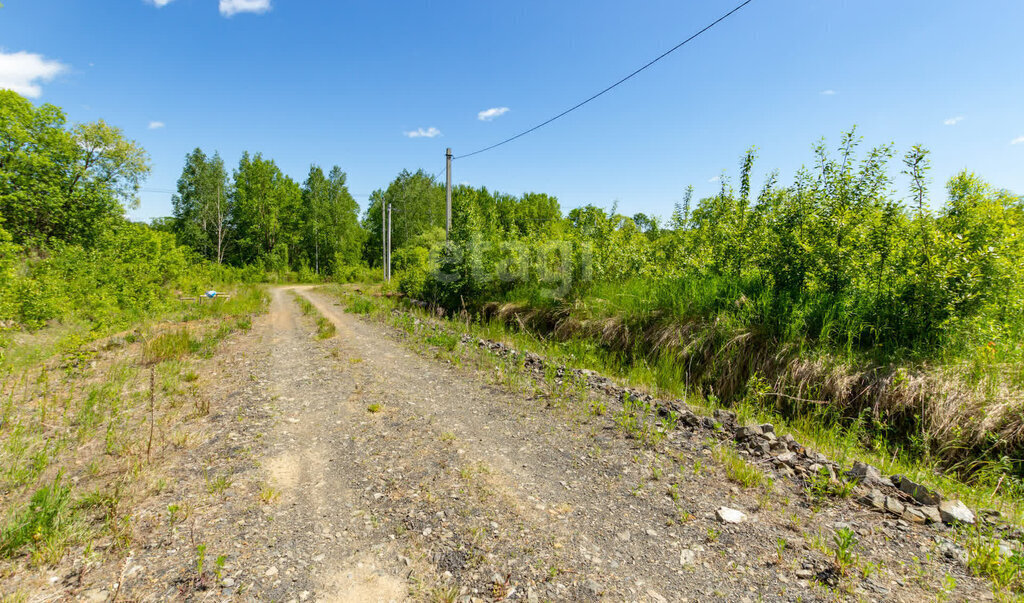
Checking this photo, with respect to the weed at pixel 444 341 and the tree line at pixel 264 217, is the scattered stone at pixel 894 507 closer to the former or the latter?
the weed at pixel 444 341

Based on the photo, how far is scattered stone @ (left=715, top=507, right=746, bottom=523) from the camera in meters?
3.08

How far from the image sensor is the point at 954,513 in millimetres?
3033

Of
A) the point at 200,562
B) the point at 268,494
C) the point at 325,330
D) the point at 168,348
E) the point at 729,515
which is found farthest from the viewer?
the point at 325,330

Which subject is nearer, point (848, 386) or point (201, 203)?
point (848, 386)

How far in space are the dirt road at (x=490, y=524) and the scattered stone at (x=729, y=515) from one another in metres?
0.05

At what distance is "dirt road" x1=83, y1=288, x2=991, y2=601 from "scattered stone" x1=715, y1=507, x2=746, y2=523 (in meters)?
0.05

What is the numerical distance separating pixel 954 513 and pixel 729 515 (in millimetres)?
1737

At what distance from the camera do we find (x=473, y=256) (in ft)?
45.2

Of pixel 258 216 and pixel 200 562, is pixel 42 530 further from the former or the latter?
pixel 258 216

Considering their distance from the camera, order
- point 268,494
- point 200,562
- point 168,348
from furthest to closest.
Result: 1. point 168,348
2. point 268,494
3. point 200,562

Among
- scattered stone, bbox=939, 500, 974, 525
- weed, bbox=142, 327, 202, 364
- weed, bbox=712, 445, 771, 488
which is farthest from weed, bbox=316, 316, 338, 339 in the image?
scattered stone, bbox=939, 500, 974, 525

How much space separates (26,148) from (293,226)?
36167 millimetres

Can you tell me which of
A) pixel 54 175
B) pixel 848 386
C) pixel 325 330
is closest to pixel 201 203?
pixel 54 175

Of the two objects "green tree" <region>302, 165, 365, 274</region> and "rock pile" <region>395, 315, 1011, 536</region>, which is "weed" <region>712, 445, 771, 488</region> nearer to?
"rock pile" <region>395, 315, 1011, 536</region>
